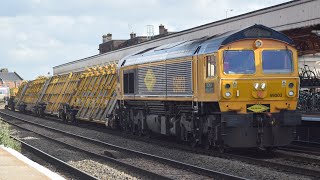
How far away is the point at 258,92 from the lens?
14.2 metres

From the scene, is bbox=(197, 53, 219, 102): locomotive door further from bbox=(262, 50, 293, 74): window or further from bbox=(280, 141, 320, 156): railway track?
bbox=(280, 141, 320, 156): railway track

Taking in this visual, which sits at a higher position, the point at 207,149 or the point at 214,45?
the point at 214,45

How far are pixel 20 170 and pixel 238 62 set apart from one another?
6.74m

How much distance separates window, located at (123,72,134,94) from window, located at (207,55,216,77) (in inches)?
269

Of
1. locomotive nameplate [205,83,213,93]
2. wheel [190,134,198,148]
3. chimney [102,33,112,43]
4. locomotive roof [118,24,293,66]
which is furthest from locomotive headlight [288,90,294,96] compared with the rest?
chimney [102,33,112,43]

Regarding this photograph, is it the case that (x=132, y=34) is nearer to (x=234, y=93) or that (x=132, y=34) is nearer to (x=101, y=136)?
(x=101, y=136)

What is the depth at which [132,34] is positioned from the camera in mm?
70500

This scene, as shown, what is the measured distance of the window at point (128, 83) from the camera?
69.4 feet

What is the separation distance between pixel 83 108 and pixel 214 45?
18.2m

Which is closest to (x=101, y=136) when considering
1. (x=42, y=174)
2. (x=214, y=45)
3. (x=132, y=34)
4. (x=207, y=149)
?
(x=207, y=149)

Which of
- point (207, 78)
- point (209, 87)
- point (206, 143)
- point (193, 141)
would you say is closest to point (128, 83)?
point (193, 141)

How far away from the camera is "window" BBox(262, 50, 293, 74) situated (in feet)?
47.5

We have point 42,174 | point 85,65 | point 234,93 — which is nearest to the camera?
point 42,174

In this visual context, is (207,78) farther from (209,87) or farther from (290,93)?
(290,93)
